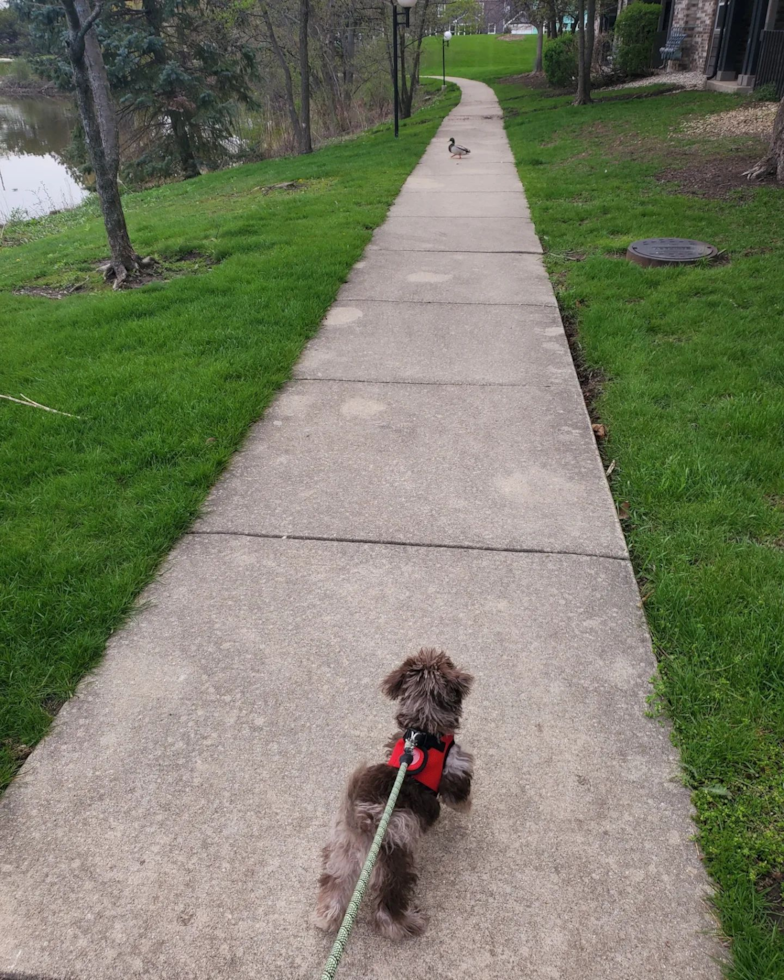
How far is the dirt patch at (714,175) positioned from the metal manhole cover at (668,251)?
109 inches

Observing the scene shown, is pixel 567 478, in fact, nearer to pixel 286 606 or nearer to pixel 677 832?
pixel 286 606

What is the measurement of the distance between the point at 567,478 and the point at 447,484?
68 centimetres

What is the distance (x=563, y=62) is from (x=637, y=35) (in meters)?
2.81

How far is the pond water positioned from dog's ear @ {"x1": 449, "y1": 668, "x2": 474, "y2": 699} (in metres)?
19.0

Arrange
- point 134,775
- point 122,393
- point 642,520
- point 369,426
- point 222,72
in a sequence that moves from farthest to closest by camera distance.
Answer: point 222,72
point 122,393
point 369,426
point 642,520
point 134,775

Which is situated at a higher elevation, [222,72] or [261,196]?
[222,72]

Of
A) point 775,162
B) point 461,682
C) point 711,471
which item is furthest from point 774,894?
point 775,162

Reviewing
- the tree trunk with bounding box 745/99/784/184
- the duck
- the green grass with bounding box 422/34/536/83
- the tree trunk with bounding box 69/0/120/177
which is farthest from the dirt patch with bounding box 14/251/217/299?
the green grass with bounding box 422/34/536/83

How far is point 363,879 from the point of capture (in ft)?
5.21

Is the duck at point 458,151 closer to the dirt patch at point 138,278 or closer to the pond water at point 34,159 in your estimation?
the dirt patch at point 138,278

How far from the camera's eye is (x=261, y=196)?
1282 centimetres

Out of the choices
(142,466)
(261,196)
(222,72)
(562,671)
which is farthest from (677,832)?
(222,72)

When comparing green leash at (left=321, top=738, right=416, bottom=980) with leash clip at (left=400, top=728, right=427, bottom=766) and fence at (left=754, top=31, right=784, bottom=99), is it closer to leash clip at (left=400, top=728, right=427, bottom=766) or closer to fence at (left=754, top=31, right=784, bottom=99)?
leash clip at (left=400, top=728, right=427, bottom=766)

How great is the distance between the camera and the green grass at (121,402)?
2.98 metres
